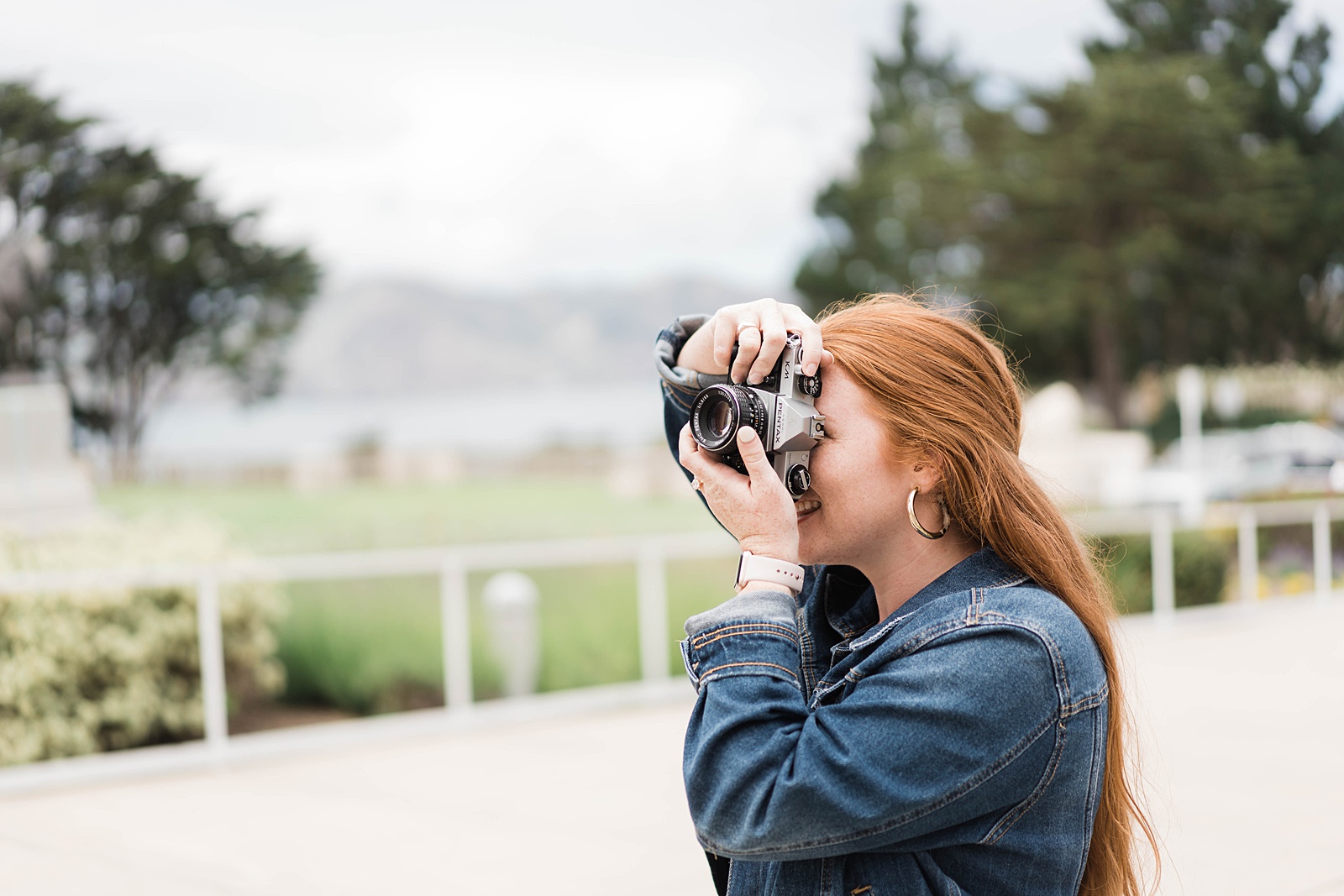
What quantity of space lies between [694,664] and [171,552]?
5194 millimetres

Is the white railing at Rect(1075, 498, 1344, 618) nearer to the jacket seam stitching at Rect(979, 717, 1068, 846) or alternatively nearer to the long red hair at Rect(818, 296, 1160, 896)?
the long red hair at Rect(818, 296, 1160, 896)

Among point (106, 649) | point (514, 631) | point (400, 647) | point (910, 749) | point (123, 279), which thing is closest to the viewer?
point (910, 749)

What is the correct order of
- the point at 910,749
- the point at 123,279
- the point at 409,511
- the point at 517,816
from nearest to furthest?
1. the point at 910,749
2. the point at 517,816
3. the point at 123,279
4. the point at 409,511

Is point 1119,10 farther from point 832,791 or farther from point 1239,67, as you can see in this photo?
point 832,791

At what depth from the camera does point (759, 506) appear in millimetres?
1316

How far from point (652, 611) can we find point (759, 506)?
5.01 m

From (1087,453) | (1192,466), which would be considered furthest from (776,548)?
(1192,466)

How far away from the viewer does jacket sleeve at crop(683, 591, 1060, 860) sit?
3.81 feet

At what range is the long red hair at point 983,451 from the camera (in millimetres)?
1330

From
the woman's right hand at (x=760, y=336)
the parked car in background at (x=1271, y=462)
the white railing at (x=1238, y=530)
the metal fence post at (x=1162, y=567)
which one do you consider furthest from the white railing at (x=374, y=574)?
the parked car in background at (x=1271, y=462)

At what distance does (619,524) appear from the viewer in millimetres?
21047

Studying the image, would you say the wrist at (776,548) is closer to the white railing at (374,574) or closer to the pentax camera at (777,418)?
the pentax camera at (777,418)

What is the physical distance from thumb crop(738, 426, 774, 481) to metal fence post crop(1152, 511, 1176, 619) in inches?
299

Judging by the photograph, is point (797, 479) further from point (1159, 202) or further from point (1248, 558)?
point (1159, 202)
